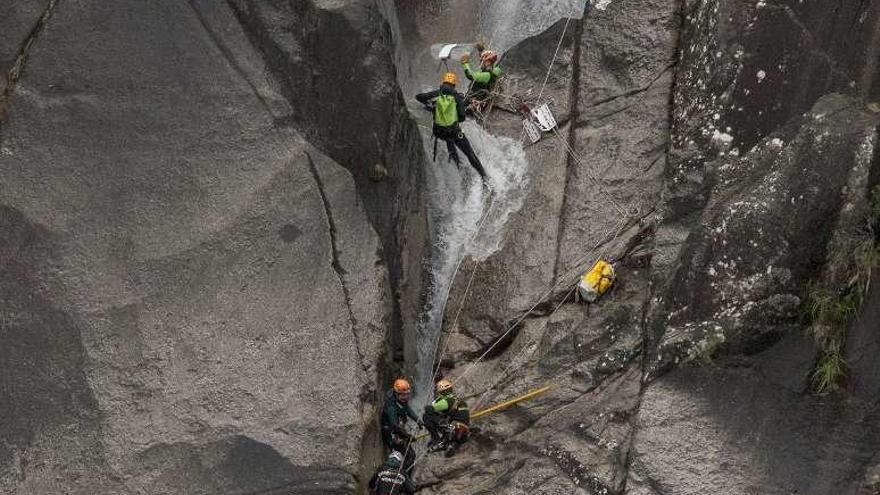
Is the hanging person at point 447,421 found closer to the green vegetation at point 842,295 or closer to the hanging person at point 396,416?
the hanging person at point 396,416

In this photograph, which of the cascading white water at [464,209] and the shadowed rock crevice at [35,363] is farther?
the cascading white water at [464,209]

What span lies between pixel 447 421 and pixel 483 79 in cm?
541

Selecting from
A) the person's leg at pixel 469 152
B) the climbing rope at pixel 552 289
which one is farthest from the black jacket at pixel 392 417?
the person's leg at pixel 469 152

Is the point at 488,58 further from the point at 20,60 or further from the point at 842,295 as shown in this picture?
the point at 842,295

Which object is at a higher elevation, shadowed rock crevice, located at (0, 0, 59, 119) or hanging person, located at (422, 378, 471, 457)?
shadowed rock crevice, located at (0, 0, 59, 119)

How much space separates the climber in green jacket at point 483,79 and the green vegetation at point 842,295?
6.36 meters

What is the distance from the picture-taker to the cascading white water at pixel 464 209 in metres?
14.4

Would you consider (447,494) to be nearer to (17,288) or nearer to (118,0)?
(17,288)

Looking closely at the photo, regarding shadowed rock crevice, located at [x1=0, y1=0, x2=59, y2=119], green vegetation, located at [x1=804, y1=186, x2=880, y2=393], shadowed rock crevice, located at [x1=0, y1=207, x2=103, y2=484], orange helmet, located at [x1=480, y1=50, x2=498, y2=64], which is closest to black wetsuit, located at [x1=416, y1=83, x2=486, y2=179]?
orange helmet, located at [x1=480, y1=50, x2=498, y2=64]

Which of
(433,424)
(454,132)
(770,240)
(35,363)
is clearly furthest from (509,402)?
(35,363)

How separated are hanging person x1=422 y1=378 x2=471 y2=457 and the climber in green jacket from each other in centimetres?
478

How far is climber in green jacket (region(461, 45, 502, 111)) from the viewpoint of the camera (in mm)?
15250

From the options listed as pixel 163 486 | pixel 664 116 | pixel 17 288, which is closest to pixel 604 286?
pixel 664 116

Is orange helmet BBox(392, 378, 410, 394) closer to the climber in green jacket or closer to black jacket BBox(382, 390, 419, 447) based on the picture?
black jacket BBox(382, 390, 419, 447)
